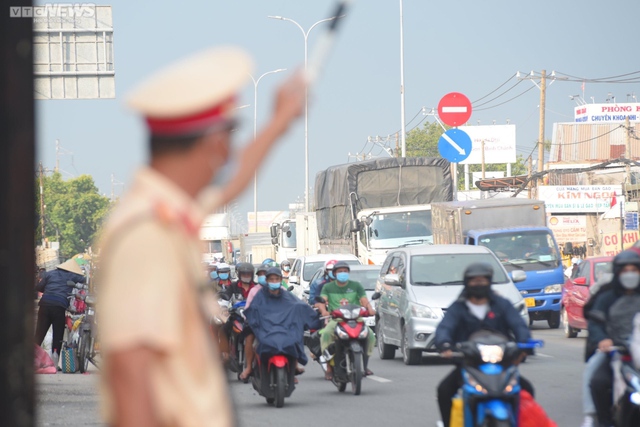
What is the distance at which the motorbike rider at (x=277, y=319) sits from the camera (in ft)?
46.1

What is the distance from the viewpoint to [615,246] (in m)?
45.9

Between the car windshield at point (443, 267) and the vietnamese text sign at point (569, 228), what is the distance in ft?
124

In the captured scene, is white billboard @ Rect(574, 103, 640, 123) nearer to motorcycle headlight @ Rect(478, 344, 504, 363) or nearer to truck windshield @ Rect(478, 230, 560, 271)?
truck windshield @ Rect(478, 230, 560, 271)

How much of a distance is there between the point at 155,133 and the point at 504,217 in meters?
28.5

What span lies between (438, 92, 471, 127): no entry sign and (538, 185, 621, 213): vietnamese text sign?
2196 cm

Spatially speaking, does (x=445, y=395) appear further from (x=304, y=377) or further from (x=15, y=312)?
(x=304, y=377)

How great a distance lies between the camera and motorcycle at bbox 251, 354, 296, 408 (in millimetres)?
13992

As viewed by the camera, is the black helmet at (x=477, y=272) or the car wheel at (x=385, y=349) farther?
the car wheel at (x=385, y=349)

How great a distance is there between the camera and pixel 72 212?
14325 cm

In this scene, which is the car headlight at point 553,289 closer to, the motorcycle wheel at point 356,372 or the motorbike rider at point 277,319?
the motorcycle wheel at point 356,372


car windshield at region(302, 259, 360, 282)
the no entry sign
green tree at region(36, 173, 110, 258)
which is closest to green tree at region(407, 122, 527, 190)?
green tree at region(36, 173, 110, 258)

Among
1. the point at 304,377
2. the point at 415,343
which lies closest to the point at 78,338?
the point at 304,377

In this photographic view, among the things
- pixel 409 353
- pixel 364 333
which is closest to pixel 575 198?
pixel 409 353

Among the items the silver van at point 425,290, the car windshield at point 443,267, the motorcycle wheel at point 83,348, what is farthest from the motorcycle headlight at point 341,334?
the motorcycle wheel at point 83,348
